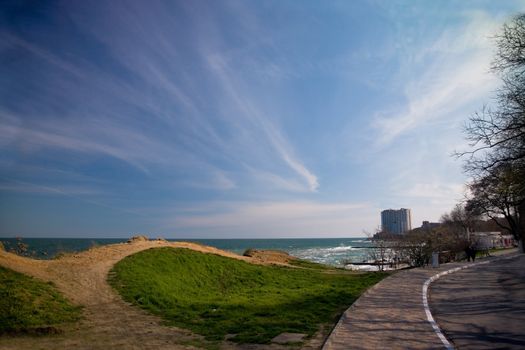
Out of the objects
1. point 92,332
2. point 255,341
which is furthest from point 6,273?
point 255,341

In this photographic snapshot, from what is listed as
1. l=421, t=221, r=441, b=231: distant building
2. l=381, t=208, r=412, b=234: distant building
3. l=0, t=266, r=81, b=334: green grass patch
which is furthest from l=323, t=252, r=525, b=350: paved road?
l=381, t=208, r=412, b=234: distant building

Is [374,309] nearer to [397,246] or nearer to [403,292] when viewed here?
[403,292]

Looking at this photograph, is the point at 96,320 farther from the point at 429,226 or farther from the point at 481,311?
the point at 429,226

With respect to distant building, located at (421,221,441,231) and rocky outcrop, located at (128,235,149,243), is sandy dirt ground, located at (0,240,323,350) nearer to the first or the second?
rocky outcrop, located at (128,235,149,243)

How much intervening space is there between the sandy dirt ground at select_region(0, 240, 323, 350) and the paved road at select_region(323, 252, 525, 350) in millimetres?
796

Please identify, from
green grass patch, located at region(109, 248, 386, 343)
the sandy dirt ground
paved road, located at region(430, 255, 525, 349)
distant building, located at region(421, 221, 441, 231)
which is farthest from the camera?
distant building, located at region(421, 221, 441, 231)

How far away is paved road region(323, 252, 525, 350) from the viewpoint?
301 inches

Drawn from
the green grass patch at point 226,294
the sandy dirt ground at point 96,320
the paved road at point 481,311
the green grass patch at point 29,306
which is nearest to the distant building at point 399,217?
the green grass patch at point 226,294

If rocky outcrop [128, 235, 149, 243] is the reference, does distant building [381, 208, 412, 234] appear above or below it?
above

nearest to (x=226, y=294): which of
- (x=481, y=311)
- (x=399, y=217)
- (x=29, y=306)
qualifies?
(x=29, y=306)

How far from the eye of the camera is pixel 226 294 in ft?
54.5

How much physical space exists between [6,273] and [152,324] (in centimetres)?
638

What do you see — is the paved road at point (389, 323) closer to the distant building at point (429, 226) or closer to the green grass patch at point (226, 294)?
the green grass patch at point (226, 294)

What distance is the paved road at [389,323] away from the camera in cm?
766
